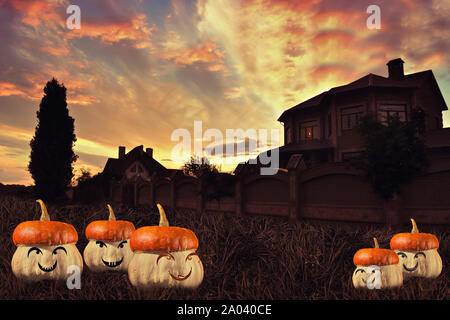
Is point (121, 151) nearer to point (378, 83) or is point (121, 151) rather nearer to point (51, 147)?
point (51, 147)

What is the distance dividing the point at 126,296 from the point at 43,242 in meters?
1.10

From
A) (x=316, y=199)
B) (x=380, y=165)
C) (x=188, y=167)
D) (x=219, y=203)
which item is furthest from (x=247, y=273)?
(x=188, y=167)

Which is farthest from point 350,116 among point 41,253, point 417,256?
point 41,253

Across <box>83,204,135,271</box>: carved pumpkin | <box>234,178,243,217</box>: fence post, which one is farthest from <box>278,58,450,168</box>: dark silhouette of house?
<box>83,204,135,271</box>: carved pumpkin

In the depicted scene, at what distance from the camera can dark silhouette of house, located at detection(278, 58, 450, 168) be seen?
927 inches

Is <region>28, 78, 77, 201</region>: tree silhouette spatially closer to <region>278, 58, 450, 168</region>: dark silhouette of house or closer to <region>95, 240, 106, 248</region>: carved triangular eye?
<region>278, 58, 450, 168</region>: dark silhouette of house

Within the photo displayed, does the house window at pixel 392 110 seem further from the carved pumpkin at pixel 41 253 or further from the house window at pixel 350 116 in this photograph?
the carved pumpkin at pixel 41 253

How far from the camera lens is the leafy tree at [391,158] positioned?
11625 mm

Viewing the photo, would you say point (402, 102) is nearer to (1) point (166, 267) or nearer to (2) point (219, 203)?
(2) point (219, 203)

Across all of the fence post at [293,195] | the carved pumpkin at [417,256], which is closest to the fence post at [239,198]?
the fence post at [293,195]

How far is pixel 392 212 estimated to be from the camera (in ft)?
38.8

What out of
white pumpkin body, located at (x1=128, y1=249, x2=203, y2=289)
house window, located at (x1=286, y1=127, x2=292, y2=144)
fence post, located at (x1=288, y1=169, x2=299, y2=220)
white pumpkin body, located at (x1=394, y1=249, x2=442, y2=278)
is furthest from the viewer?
house window, located at (x1=286, y1=127, x2=292, y2=144)

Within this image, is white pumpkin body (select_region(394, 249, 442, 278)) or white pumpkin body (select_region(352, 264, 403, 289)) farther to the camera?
white pumpkin body (select_region(394, 249, 442, 278))

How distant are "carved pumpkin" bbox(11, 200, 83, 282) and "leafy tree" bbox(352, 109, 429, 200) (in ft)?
33.5
